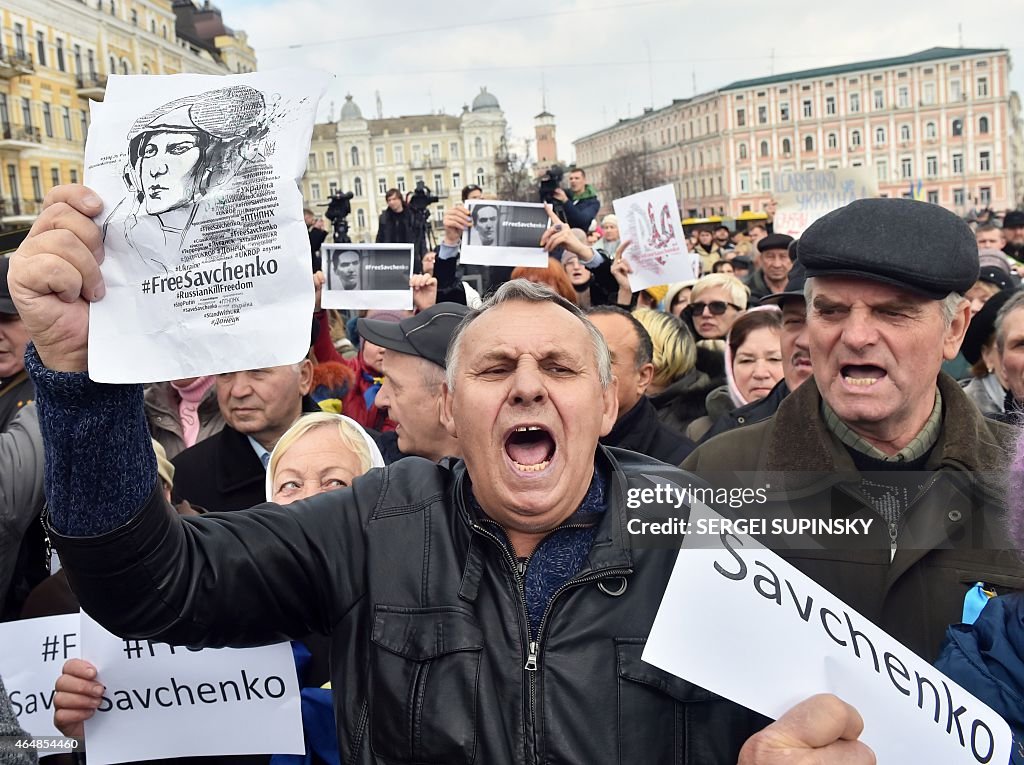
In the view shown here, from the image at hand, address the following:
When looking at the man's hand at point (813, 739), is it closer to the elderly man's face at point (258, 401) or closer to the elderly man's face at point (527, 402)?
the elderly man's face at point (527, 402)

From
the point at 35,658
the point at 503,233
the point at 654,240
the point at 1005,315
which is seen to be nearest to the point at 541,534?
the point at 35,658

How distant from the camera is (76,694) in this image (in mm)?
2379

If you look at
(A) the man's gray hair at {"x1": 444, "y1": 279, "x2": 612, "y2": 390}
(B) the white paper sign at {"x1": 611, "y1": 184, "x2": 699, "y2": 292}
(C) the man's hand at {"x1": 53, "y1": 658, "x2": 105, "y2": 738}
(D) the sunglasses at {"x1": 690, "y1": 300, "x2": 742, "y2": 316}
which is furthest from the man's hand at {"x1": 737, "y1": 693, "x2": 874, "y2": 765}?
(B) the white paper sign at {"x1": 611, "y1": 184, "x2": 699, "y2": 292}

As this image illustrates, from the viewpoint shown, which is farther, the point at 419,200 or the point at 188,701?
the point at 419,200

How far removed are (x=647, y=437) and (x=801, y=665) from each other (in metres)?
2.20

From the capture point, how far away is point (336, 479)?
2.88 m

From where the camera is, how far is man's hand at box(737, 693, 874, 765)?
4.82 ft

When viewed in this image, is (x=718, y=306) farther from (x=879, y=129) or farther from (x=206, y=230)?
(x=879, y=129)

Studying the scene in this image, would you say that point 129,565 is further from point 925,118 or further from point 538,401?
point 925,118

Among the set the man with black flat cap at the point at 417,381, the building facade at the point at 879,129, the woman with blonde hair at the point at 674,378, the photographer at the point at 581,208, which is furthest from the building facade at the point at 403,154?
the man with black flat cap at the point at 417,381

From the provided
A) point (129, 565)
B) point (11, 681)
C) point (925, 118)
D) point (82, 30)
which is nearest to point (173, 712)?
point (11, 681)

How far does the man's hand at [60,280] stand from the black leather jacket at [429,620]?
0.32 meters

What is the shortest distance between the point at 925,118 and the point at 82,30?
9069 centimetres

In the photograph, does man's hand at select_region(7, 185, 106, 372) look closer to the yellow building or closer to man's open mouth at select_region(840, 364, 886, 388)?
man's open mouth at select_region(840, 364, 886, 388)
